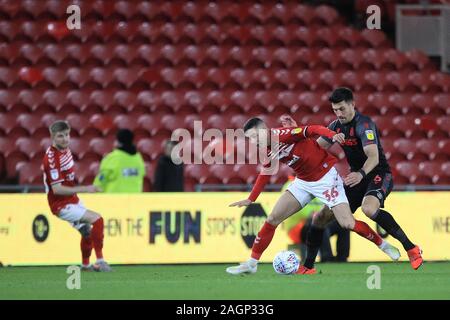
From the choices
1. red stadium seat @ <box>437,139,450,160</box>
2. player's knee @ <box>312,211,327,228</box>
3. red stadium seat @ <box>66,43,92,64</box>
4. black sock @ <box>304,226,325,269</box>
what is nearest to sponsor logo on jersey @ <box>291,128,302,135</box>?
player's knee @ <box>312,211,327,228</box>

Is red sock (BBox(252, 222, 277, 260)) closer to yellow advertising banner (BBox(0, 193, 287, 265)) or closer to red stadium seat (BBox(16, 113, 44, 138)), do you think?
yellow advertising banner (BBox(0, 193, 287, 265))

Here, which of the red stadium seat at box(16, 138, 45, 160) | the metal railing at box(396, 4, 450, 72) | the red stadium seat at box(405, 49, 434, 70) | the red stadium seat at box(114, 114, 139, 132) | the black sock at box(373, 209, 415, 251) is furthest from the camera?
the metal railing at box(396, 4, 450, 72)

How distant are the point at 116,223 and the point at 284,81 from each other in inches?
230

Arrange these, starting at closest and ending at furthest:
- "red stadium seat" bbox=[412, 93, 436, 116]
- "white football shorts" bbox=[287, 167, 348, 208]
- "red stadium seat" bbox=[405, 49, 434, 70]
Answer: "white football shorts" bbox=[287, 167, 348, 208]
"red stadium seat" bbox=[412, 93, 436, 116]
"red stadium seat" bbox=[405, 49, 434, 70]

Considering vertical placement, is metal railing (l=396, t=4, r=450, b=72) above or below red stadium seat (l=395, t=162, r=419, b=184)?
above

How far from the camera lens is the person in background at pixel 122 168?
528 inches

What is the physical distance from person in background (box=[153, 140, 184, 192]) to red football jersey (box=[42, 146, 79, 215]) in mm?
2882

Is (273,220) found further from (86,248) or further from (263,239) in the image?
(86,248)

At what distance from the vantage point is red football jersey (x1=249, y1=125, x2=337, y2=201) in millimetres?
9906

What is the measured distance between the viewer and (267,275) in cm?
1059

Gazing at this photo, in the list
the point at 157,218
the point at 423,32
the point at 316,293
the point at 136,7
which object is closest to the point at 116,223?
the point at 157,218

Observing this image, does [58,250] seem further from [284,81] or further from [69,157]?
[284,81]

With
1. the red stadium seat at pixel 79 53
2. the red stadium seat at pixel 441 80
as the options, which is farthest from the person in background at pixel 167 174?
the red stadium seat at pixel 441 80

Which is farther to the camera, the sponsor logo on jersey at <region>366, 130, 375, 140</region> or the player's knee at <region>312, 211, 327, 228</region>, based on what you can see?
the player's knee at <region>312, 211, 327, 228</region>
